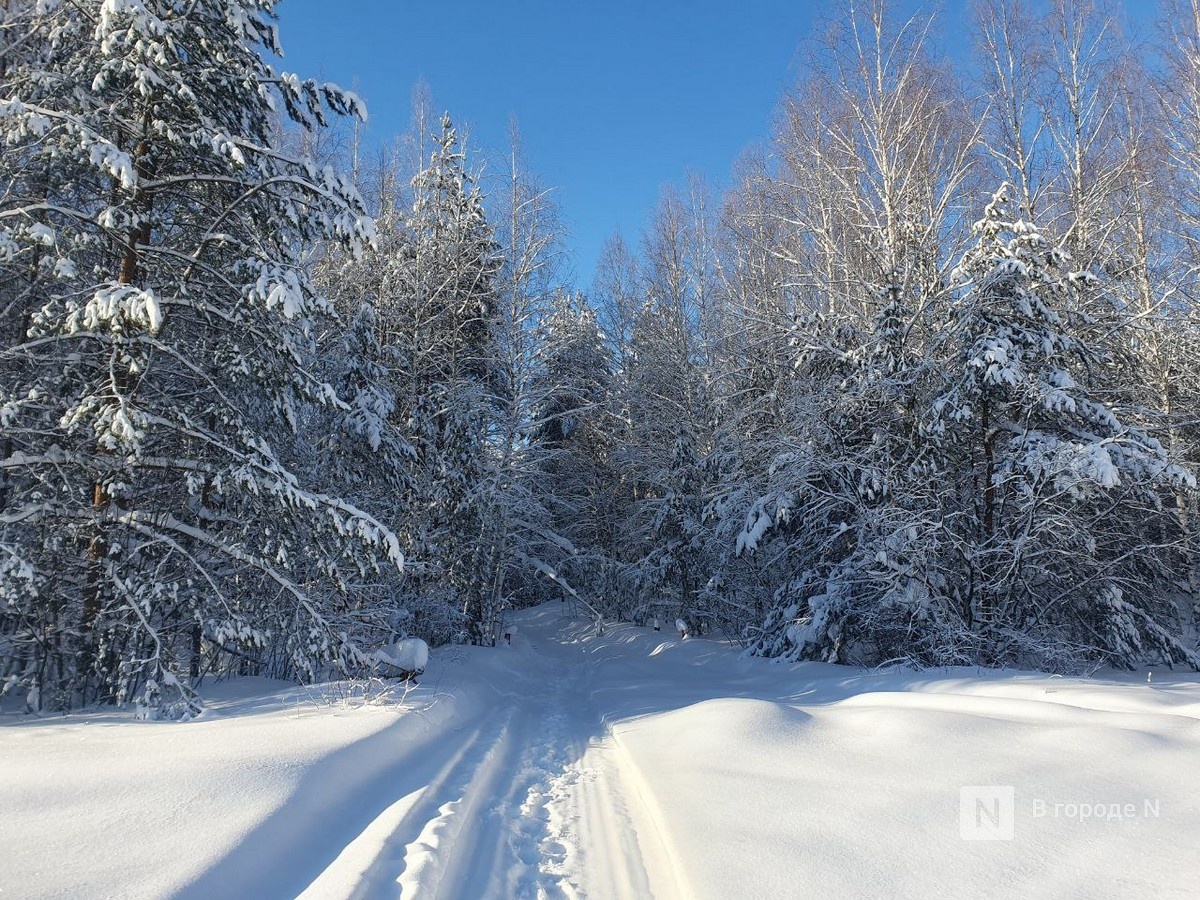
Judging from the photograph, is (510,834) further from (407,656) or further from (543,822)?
(407,656)

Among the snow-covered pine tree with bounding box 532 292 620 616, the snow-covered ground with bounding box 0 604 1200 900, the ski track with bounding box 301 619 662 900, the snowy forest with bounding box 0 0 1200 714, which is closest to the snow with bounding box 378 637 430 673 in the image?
the snowy forest with bounding box 0 0 1200 714

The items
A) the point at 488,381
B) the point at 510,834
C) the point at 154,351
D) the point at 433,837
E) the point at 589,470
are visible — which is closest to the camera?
the point at 433,837

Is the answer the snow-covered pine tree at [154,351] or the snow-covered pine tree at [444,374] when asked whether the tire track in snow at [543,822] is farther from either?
the snow-covered pine tree at [444,374]

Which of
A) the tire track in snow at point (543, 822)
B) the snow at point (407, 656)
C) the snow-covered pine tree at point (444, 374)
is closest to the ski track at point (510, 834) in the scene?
the tire track in snow at point (543, 822)

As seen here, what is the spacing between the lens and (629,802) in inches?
185

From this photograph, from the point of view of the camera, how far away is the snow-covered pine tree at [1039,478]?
8773mm

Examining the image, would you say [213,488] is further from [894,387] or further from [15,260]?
[894,387]

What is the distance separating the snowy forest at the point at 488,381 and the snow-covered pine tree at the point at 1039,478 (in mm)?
64

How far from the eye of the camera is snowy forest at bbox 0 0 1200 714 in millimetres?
6320

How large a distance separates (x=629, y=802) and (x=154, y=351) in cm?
657

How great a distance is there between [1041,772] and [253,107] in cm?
973

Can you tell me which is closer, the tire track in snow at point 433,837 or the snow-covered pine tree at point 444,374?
the tire track in snow at point 433,837

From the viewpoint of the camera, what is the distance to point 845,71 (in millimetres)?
11445

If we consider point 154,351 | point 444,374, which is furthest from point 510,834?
point 444,374
